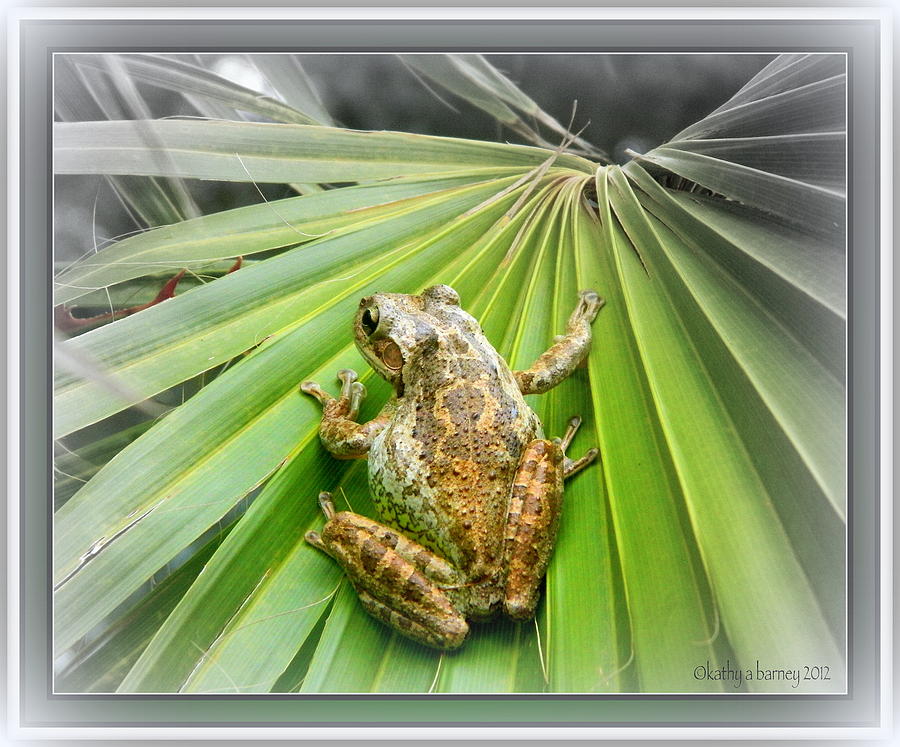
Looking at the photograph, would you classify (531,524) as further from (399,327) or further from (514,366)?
(399,327)

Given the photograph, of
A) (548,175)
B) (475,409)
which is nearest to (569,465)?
(475,409)

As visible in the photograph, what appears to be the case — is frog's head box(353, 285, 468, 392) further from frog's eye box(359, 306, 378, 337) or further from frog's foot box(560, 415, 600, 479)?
frog's foot box(560, 415, 600, 479)

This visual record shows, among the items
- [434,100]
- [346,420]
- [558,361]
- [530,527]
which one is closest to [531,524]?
[530,527]

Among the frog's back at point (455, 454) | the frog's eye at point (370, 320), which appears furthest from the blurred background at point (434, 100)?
the frog's back at point (455, 454)

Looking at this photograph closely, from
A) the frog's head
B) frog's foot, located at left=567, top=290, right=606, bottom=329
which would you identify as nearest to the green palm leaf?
frog's foot, located at left=567, top=290, right=606, bottom=329

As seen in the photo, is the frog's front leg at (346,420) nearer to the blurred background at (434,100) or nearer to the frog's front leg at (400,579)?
the frog's front leg at (400,579)

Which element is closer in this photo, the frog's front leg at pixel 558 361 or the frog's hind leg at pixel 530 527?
the frog's hind leg at pixel 530 527
